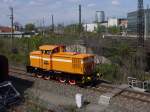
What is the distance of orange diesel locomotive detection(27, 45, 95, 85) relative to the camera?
2061cm

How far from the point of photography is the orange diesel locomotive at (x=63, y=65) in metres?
20.6

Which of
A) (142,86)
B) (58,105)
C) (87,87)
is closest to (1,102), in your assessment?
(58,105)

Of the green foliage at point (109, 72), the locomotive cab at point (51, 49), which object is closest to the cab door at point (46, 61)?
the locomotive cab at point (51, 49)

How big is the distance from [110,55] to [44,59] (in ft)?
50.0

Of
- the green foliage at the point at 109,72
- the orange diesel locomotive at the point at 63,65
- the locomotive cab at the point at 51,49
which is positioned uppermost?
the locomotive cab at the point at 51,49

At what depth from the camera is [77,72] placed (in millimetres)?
20750

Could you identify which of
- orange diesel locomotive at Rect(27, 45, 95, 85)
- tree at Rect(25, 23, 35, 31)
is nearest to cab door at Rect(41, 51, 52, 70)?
orange diesel locomotive at Rect(27, 45, 95, 85)

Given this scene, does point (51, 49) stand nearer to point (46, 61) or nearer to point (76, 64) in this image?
point (46, 61)

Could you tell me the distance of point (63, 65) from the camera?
70.6ft

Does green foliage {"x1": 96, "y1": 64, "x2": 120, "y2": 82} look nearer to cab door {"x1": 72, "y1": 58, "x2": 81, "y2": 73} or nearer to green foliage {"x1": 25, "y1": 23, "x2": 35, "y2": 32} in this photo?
cab door {"x1": 72, "y1": 58, "x2": 81, "y2": 73}

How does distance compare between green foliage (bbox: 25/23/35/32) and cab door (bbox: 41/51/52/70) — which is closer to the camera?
cab door (bbox: 41/51/52/70)

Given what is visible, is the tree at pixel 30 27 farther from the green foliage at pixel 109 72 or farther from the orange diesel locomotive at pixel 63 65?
the orange diesel locomotive at pixel 63 65

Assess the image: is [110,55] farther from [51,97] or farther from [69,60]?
[51,97]

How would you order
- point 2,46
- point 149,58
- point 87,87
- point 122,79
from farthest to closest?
point 2,46 < point 149,58 < point 122,79 < point 87,87
